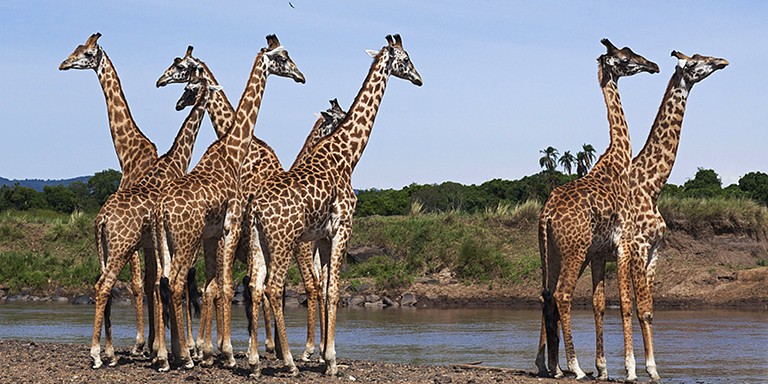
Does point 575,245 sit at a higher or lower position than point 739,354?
higher

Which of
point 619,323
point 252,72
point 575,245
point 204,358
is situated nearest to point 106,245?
point 204,358

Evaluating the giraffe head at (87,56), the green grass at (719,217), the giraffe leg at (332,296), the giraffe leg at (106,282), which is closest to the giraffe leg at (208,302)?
the giraffe leg at (106,282)

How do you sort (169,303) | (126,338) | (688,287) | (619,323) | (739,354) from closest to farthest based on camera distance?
(169,303)
(739,354)
(126,338)
(619,323)
(688,287)

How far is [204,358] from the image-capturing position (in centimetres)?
1362

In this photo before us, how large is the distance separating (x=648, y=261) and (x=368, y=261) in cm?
2092

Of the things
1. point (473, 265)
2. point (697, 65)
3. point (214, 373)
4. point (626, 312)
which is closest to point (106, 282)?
point (214, 373)

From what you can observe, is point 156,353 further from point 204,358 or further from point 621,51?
point 621,51

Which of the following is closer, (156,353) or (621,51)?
(156,353)

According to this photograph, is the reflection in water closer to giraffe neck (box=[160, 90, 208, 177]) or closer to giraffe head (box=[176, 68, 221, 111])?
giraffe neck (box=[160, 90, 208, 177])

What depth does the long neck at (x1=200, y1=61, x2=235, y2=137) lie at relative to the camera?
16.0 m

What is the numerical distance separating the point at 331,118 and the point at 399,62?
2.32m

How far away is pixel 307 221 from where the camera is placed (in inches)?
499

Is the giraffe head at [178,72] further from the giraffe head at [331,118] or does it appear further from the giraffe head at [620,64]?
the giraffe head at [620,64]

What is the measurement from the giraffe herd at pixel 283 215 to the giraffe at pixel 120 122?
21 millimetres
